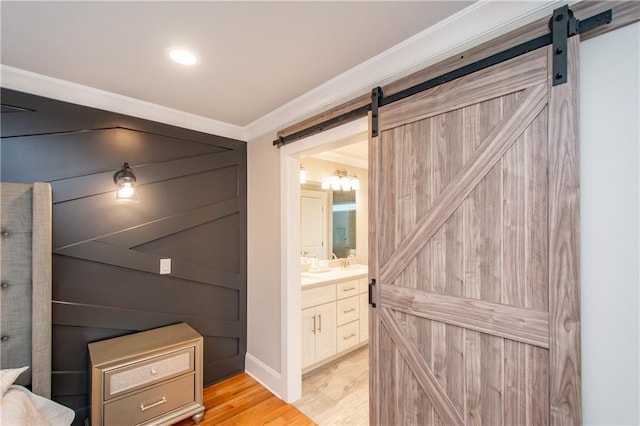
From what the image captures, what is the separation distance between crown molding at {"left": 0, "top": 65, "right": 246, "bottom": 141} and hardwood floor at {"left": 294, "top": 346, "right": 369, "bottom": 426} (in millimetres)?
2534

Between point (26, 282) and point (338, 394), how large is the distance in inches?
94.8

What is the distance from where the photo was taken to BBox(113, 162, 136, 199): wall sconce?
2.21m

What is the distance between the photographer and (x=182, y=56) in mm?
1677

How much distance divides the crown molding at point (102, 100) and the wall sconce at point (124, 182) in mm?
465

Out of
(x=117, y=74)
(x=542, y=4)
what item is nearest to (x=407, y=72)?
(x=542, y=4)


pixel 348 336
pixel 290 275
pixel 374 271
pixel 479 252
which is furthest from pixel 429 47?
pixel 348 336

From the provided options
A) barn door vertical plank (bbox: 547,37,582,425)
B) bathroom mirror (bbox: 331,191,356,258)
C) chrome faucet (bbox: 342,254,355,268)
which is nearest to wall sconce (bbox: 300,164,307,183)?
bathroom mirror (bbox: 331,191,356,258)

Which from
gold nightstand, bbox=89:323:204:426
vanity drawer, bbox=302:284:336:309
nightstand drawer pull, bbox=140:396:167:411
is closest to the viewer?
gold nightstand, bbox=89:323:204:426

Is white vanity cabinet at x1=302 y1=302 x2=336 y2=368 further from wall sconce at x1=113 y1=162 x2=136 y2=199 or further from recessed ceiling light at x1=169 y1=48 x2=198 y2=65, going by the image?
recessed ceiling light at x1=169 y1=48 x2=198 y2=65

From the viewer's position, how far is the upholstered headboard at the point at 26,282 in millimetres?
1698

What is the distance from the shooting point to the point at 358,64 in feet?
5.87

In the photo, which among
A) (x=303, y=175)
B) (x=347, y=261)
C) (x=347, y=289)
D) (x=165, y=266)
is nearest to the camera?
(x=165, y=266)

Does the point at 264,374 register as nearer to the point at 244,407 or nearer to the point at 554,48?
the point at 244,407

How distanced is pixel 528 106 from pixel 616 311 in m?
0.81
